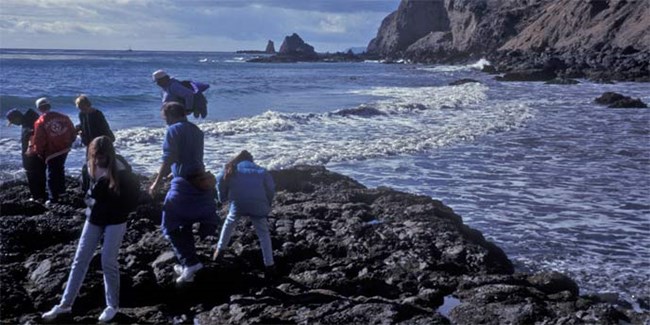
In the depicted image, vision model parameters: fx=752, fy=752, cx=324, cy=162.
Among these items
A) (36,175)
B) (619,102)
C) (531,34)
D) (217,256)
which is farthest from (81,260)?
(531,34)

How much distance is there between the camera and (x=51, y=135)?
9.15m

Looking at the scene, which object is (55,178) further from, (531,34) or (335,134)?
(531,34)

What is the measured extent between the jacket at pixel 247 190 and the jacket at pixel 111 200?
1.22 metres

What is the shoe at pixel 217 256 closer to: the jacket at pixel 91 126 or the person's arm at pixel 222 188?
the person's arm at pixel 222 188

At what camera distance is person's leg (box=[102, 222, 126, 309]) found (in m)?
5.77

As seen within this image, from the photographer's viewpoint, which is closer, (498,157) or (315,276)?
(315,276)

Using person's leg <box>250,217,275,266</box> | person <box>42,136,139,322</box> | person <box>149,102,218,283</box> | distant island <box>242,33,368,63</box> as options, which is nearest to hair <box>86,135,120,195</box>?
person <box>42,136,139,322</box>

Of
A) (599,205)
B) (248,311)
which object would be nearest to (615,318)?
(248,311)

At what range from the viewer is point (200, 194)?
6.44 metres

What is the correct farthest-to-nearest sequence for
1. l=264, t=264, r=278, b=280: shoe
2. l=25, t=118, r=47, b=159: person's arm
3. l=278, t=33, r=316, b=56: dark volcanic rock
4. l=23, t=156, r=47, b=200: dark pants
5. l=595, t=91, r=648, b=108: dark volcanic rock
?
l=278, t=33, r=316, b=56: dark volcanic rock
l=595, t=91, r=648, b=108: dark volcanic rock
l=23, t=156, r=47, b=200: dark pants
l=25, t=118, r=47, b=159: person's arm
l=264, t=264, r=278, b=280: shoe

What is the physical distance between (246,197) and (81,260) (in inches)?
63.7

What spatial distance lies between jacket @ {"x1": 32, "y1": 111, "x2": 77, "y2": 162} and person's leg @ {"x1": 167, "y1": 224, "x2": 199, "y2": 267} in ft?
11.5

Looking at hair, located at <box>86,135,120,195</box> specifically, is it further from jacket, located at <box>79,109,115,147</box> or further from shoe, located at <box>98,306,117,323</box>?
jacket, located at <box>79,109,115,147</box>

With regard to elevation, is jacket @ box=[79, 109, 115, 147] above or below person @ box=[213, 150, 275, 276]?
above
